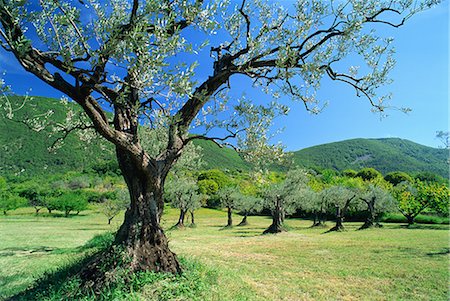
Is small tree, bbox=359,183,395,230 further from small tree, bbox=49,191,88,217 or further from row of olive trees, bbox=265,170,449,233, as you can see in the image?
small tree, bbox=49,191,88,217

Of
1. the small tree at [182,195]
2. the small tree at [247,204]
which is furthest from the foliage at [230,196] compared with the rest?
the small tree at [182,195]

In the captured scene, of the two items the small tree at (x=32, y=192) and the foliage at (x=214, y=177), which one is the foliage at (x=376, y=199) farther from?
the small tree at (x=32, y=192)

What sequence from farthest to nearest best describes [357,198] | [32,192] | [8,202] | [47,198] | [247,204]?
1. [32,192]
2. [47,198]
3. [8,202]
4. [247,204]
5. [357,198]

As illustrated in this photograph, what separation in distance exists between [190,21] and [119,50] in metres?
2.07

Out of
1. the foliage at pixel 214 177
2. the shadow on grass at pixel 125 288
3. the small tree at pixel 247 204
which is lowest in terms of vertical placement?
the shadow on grass at pixel 125 288

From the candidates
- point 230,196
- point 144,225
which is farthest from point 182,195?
point 144,225

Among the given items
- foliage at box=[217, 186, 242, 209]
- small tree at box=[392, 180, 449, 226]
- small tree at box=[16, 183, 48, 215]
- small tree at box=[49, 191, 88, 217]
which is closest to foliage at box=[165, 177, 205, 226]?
foliage at box=[217, 186, 242, 209]

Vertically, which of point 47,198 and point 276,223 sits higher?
point 47,198

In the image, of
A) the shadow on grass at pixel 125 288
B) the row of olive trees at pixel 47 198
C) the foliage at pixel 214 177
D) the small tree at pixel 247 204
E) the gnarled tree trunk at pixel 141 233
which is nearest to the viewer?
the shadow on grass at pixel 125 288

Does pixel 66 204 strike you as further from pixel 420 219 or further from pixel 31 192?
pixel 420 219

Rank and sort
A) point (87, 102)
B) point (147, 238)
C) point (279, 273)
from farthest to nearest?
point (279, 273)
point (147, 238)
point (87, 102)

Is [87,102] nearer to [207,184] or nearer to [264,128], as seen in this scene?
[264,128]

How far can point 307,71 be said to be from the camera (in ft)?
28.7

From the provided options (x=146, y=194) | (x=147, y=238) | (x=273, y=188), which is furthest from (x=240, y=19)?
(x=273, y=188)
